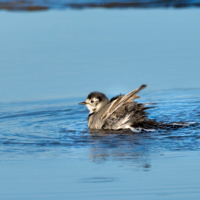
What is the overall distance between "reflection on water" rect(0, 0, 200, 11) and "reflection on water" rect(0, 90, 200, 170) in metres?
7.13

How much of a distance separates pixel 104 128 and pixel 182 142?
1.74 m

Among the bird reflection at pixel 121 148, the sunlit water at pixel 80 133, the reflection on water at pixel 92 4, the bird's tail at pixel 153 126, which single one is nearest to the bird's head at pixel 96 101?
the sunlit water at pixel 80 133

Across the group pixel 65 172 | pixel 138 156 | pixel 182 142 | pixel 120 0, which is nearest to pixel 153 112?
pixel 182 142

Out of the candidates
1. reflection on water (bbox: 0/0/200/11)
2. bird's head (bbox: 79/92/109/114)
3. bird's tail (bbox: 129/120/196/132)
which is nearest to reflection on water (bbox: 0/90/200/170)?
bird's tail (bbox: 129/120/196/132)

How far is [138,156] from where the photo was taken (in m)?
7.23

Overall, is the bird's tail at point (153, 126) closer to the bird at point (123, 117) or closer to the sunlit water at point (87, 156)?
the bird at point (123, 117)

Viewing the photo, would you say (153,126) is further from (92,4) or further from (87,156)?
(92,4)

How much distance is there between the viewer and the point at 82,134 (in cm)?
887

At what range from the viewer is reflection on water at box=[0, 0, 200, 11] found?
17.6 m

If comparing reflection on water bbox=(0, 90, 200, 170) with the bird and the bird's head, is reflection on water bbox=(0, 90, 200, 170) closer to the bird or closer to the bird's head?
the bird

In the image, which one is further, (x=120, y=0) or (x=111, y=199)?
(x=120, y=0)

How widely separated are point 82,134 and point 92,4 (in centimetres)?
973

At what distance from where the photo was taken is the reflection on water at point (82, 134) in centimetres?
753

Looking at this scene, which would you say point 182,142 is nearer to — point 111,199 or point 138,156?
point 138,156
